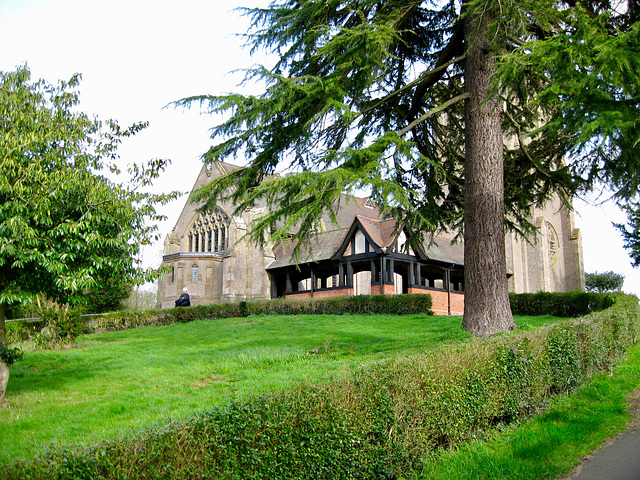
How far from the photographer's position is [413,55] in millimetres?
13734

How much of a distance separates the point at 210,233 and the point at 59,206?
3312cm

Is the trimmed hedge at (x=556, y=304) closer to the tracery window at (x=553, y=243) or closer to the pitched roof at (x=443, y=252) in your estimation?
the pitched roof at (x=443, y=252)

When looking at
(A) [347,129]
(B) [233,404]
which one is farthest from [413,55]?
(B) [233,404]

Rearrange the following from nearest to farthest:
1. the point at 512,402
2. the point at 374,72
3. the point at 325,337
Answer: the point at 512,402, the point at 374,72, the point at 325,337

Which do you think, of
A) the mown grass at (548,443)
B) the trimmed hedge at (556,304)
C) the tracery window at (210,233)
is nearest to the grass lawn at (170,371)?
the mown grass at (548,443)

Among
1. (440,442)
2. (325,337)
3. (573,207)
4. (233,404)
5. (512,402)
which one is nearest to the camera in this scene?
(233,404)

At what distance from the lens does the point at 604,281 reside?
55.6 meters

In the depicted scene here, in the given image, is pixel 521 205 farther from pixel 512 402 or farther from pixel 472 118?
pixel 512 402

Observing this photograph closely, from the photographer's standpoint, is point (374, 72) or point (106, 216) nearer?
point (106, 216)

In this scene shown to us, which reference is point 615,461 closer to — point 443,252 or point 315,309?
point 315,309

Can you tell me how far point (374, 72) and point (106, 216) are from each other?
6.22 meters

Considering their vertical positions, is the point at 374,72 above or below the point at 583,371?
above

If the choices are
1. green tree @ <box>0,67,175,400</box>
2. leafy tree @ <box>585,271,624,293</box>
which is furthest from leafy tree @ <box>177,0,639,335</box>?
leafy tree @ <box>585,271,624,293</box>

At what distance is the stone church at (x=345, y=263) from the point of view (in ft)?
91.8
